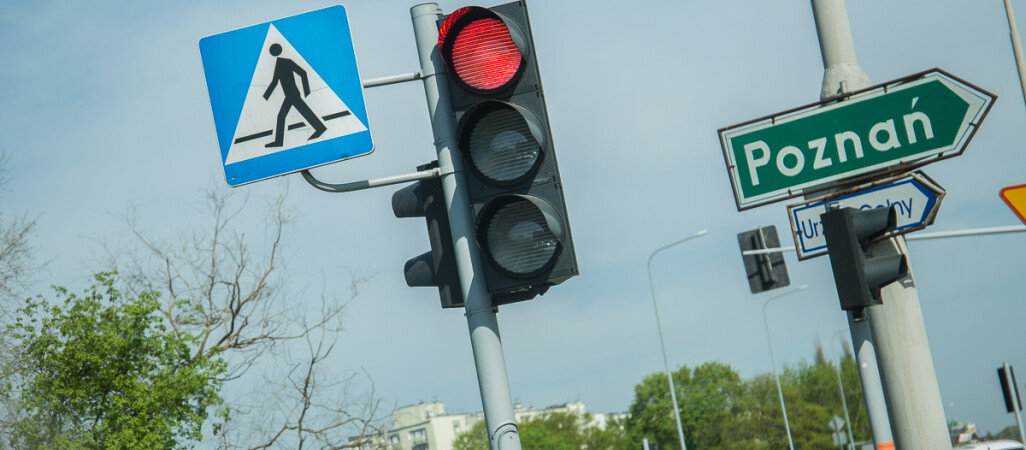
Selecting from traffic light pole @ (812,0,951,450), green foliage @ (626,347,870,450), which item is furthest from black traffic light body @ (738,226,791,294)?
green foliage @ (626,347,870,450)

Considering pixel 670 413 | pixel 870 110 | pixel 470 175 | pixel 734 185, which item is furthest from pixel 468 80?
pixel 670 413

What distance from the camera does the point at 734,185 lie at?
216 inches

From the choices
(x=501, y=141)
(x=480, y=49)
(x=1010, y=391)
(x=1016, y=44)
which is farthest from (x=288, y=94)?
(x=1010, y=391)

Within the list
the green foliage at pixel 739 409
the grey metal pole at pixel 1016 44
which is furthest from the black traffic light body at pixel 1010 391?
the green foliage at pixel 739 409

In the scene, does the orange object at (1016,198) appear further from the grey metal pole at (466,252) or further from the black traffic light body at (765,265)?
the black traffic light body at (765,265)

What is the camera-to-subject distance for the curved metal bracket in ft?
14.6

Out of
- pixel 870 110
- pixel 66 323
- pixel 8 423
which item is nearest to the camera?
pixel 870 110

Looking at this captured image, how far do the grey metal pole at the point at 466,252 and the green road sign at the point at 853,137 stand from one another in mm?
1868

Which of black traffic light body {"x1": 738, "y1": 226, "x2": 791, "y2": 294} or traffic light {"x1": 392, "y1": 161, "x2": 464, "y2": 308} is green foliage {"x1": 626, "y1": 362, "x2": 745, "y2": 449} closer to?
black traffic light body {"x1": 738, "y1": 226, "x2": 791, "y2": 294}

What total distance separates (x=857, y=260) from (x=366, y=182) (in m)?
2.40

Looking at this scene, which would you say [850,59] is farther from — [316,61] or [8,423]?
[8,423]

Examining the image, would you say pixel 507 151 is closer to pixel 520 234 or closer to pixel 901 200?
pixel 520 234

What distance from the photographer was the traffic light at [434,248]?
439cm

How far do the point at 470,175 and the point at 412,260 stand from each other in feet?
1.84
